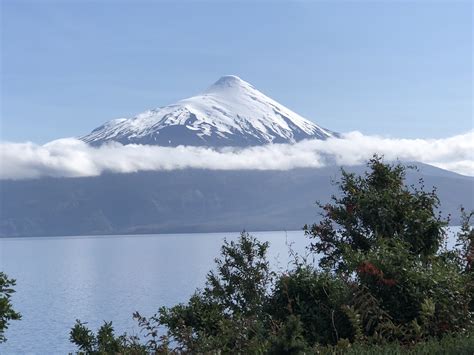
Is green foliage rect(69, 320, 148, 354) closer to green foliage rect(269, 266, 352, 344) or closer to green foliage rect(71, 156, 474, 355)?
green foliage rect(71, 156, 474, 355)

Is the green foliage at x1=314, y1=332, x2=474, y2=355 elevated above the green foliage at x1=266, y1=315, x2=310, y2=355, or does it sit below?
below

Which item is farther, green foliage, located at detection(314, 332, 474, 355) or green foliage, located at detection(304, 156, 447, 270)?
green foliage, located at detection(304, 156, 447, 270)

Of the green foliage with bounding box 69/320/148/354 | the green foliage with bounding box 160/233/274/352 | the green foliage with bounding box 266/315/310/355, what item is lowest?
the green foliage with bounding box 69/320/148/354

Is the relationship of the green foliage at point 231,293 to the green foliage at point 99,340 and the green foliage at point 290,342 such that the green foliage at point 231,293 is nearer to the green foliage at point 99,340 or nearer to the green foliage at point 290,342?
the green foliage at point 99,340

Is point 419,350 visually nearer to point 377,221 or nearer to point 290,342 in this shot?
point 290,342

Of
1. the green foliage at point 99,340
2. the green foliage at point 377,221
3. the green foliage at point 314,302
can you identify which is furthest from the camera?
the green foliage at point 377,221

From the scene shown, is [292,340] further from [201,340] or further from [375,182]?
[375,182]

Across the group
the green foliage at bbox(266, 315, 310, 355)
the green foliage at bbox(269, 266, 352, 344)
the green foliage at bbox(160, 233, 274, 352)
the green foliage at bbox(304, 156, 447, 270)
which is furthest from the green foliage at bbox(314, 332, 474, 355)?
the green foliage at bbox(304, 156, 447, 270)

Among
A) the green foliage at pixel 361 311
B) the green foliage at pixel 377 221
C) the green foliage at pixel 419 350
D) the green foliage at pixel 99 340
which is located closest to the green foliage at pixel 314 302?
the green foliage at pixel 361 311

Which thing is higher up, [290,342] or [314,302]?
[290,342]

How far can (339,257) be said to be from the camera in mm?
23203

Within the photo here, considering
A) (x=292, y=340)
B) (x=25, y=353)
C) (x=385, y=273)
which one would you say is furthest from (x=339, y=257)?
(x=25, y=353)

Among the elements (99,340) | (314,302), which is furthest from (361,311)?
(99,340)

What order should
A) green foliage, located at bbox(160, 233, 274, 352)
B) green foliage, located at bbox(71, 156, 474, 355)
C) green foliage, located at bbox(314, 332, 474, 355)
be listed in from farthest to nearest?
green foliage, located at bbox(160, 233, 274, 352) → green foliage, located at bbox(71, 156, 474, 355) → green foliage, located at bbox(314, 332, 474, 355)
